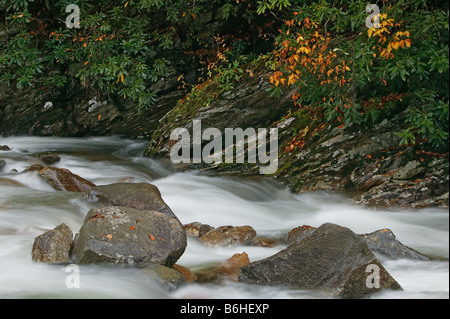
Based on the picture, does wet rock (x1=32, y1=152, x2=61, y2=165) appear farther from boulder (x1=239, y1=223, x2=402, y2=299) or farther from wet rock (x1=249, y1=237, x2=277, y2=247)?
boulder (x1=239, y1=223, x2=402, y2=299)

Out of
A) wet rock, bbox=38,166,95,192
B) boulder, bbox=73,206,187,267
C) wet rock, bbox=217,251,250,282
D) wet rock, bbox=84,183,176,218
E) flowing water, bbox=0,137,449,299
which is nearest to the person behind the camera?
flowing water, bbox=0,137,449,299

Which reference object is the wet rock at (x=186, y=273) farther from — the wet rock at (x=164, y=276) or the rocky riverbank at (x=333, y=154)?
the rocky riverbank at (x=333, y=154)

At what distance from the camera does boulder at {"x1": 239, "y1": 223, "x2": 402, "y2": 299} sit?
13.8 ft

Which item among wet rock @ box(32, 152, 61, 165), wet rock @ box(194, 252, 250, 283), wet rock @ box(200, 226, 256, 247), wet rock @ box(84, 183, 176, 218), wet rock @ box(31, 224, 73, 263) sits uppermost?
wet rock @ box(32, 152, 61, 165)

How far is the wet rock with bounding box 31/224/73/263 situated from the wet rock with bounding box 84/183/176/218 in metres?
1.28

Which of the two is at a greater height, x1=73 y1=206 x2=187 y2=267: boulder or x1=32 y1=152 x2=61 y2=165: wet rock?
x1=32 y1=152 x2=61 y2=165: wet rock

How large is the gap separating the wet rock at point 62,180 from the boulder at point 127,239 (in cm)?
269

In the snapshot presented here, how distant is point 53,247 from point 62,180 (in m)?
2.86

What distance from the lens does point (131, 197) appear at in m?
6.21

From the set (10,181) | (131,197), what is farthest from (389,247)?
(10,181)

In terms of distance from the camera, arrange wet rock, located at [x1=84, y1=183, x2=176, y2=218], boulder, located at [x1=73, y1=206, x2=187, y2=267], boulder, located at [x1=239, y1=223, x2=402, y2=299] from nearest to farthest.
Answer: boulder, located at [x1=239, y1=223, x2=402, y2=299]
boulder, located at [x1=73, y1=206, x2=187, y2=267]
wet rock, located at [x1=84, y1=183, x2=176, y2=218]

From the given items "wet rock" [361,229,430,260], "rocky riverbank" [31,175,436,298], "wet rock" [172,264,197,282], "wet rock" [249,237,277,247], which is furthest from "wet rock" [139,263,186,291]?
"wet rock" [361,229,430,260]

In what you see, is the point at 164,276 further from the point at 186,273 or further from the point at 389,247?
the point at 389,247

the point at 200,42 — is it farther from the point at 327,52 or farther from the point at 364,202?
the point at 364,202
